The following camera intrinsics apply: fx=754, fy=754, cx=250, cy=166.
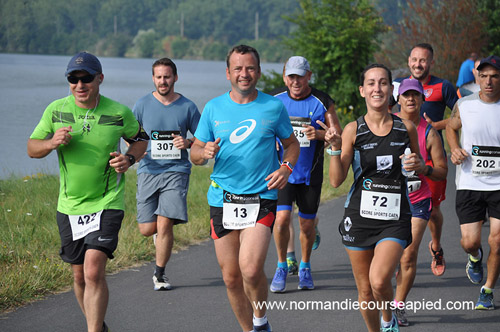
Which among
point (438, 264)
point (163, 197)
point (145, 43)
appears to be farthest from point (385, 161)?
point (145, 43)

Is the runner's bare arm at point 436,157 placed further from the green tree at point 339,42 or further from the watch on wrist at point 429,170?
the green tree at point 339,42

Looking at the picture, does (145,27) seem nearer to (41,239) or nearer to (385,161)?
(41,239)

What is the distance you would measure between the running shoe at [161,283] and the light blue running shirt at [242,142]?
6.55 feet

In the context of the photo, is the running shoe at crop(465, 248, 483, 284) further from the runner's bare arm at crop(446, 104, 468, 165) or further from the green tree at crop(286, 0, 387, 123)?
the green tree at crop(286, 0, 387, 123)

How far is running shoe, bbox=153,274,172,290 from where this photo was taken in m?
7.50

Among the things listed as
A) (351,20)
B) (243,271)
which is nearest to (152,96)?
(243,271)

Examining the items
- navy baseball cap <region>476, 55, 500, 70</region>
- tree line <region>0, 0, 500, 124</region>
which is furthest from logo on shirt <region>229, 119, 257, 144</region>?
tree line <region>0, 0, 500, 124</region>

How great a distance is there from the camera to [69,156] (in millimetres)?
5652

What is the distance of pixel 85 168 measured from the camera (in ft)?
18.5

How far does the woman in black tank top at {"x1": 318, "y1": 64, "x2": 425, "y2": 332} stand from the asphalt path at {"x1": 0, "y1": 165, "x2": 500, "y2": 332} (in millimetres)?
941

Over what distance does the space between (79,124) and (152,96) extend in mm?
2544

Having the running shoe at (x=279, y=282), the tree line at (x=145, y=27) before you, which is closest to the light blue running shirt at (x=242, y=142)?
the running shoe at (x=279, y=282)

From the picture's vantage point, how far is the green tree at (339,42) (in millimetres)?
22969

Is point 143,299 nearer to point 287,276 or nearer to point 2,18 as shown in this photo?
point 287,276
